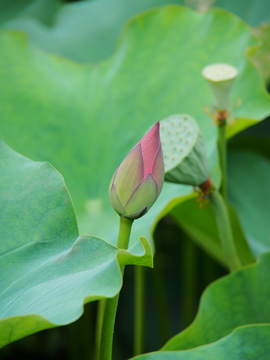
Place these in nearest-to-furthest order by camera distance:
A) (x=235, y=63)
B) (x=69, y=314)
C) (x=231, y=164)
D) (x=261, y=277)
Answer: (x=69, y=314), (x=261, y=277), (x=235, y=63), (x=231, y=164)

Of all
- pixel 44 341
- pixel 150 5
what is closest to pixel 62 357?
pixel 44 341

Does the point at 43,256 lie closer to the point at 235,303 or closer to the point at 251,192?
the point at 235,303

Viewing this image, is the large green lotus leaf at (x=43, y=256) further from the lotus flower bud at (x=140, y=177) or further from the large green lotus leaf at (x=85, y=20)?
the large green lotus leaf at (x=85, y=20)

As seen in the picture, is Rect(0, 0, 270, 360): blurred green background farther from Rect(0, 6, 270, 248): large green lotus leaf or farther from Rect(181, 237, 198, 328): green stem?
Rect(0, 6, 270, 248): large green lotus leaf

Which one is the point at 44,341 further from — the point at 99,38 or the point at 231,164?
the point at 99,38

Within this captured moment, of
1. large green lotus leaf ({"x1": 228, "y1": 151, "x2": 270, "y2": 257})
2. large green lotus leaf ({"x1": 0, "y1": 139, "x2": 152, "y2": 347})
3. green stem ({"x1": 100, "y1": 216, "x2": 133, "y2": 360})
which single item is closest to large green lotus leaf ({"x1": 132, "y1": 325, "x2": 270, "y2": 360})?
green stem ({"x1": 100, "y1": 216, "x2": 133, "y2": 360})

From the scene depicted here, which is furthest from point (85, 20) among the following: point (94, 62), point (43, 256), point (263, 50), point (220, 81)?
point (43, 256)

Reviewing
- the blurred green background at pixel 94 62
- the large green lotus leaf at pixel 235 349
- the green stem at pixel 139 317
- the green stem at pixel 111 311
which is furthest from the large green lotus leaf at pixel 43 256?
the blurred green background at pixel 94 62

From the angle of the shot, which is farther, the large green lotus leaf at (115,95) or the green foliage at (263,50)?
the green foliage at (263,50)
